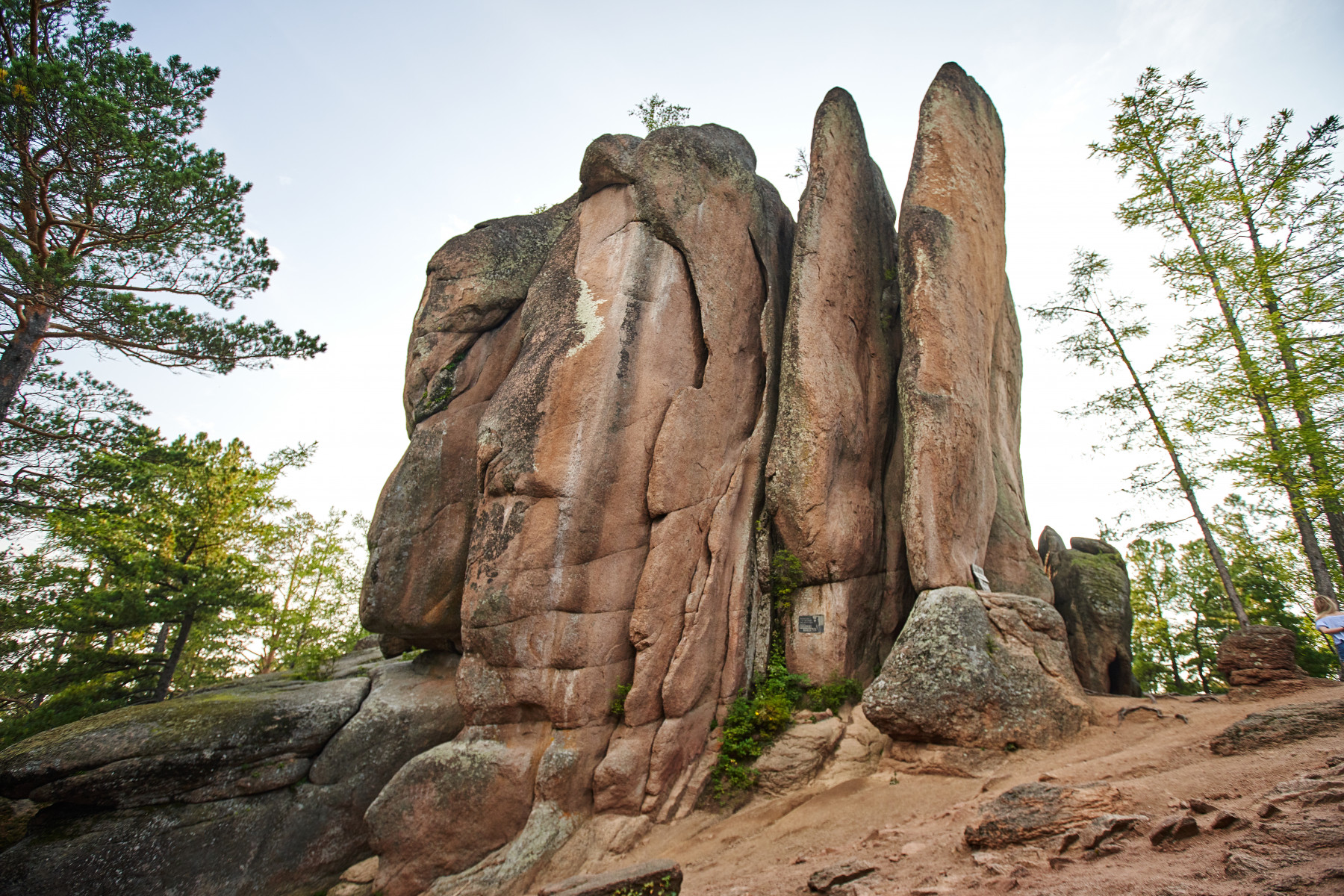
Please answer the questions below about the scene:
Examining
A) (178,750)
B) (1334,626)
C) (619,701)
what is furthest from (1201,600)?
(178,750)

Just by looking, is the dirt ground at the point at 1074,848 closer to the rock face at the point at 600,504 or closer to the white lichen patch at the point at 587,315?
the rock face at the point at 600,504

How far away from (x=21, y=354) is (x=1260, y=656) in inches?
842

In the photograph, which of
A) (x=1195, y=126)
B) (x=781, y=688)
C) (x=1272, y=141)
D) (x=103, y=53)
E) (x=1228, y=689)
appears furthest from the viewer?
(x=1195, y=126)

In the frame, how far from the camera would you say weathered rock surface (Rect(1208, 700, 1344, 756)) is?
18.2ft

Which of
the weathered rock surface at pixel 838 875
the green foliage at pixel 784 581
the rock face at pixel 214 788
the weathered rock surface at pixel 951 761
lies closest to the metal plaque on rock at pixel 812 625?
the green foliage at pixel 784 581

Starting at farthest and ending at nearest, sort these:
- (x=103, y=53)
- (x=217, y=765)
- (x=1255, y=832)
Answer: (x=103, y=53) < (x=217, y=765) < (x=1255, y=832)

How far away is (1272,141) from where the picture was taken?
14.8 metres

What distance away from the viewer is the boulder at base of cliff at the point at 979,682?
7.98 m

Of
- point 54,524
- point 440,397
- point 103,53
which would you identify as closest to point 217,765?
point 440,397

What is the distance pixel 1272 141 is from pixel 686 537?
652 inches

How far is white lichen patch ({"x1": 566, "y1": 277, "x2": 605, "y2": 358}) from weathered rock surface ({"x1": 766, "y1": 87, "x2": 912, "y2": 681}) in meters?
3.50

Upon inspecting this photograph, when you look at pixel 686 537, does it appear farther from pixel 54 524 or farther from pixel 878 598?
pixel 54 524

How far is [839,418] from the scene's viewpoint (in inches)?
451

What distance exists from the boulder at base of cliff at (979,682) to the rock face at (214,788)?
7.24 meters
